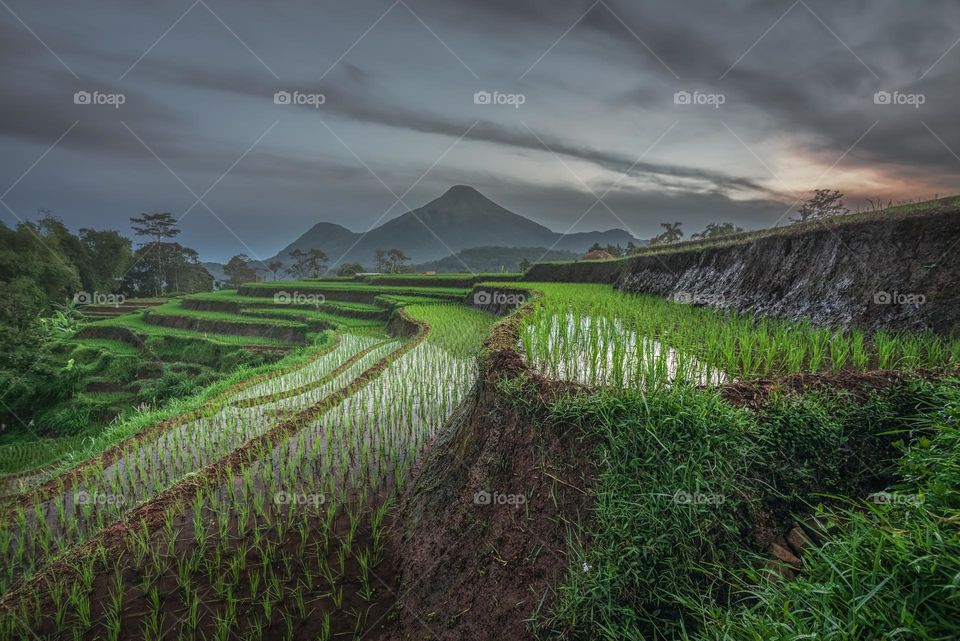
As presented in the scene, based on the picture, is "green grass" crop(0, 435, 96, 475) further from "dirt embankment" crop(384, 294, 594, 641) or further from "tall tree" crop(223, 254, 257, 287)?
"tall tree" crop(223, 254, 257, 287)

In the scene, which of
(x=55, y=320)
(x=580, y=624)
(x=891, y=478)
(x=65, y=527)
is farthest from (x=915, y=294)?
(x=55, y=320)

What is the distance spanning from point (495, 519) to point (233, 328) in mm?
26034

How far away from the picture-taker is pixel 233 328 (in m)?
24.1

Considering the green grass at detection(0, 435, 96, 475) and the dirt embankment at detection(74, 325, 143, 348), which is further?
the dirt embankment at detection(74, 325, 143, 348)

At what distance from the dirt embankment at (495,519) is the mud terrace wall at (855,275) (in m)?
5.14

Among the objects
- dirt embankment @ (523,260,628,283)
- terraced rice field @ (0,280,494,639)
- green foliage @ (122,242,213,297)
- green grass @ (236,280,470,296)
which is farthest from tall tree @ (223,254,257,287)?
terraced rice field @ (0,280,494,639)

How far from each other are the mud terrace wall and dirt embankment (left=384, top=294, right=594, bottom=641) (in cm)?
514

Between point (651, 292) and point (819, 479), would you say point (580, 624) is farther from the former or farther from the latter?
point (651, 292)

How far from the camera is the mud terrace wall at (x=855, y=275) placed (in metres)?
4.81

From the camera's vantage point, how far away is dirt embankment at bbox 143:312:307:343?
21878 millimetres

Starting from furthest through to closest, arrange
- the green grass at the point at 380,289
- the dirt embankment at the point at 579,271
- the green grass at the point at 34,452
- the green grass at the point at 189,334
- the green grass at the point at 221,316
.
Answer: the green grass at the point at 380,289 < the green grass at the point at 221,316 < the green grass at the point at 189,334 < the dirt embankment at the point at 579,271 < the green grass at the point at 34,452

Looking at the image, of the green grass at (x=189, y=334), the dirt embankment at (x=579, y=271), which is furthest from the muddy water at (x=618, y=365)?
the green grass at (x=189, y=334)

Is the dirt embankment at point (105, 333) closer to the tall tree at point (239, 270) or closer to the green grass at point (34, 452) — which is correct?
the green grass at point (34, 452)

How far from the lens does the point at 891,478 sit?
8.89ft
